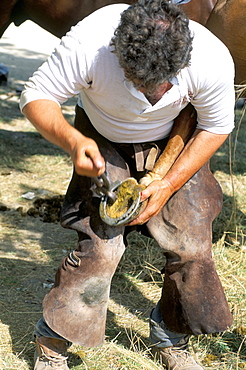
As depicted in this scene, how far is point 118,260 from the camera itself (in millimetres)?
2723

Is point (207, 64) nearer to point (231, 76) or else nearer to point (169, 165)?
point (231, 76)

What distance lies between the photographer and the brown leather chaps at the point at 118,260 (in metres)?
2.64

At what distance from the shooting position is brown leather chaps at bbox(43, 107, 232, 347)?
264 cm

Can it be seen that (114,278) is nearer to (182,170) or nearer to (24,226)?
(24,226)

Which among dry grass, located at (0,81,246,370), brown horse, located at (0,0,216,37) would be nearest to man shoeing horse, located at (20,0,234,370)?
dry grass, located at (0,81,246,370)

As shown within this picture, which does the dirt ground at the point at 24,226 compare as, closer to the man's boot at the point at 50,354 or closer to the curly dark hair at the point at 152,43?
the man's boot at the point at 50,354

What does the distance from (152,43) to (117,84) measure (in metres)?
0.31

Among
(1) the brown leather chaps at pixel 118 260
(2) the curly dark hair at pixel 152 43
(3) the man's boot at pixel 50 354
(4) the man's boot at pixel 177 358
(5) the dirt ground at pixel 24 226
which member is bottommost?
(5) the dirt ground at pixel 24 226

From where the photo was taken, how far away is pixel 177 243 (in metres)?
2.75

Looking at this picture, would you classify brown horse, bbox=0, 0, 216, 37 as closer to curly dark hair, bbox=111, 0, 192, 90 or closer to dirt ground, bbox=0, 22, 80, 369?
dirt ground, bbox=0, 22, 80, 369

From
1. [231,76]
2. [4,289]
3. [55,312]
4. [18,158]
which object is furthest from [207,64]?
[18,158]

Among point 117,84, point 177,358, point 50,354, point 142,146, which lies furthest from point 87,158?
point 177,358

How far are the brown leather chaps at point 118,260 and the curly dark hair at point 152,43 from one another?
616mm

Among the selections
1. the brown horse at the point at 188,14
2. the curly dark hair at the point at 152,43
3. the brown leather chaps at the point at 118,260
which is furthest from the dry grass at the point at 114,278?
the curly dark hair at the point at 152,43
